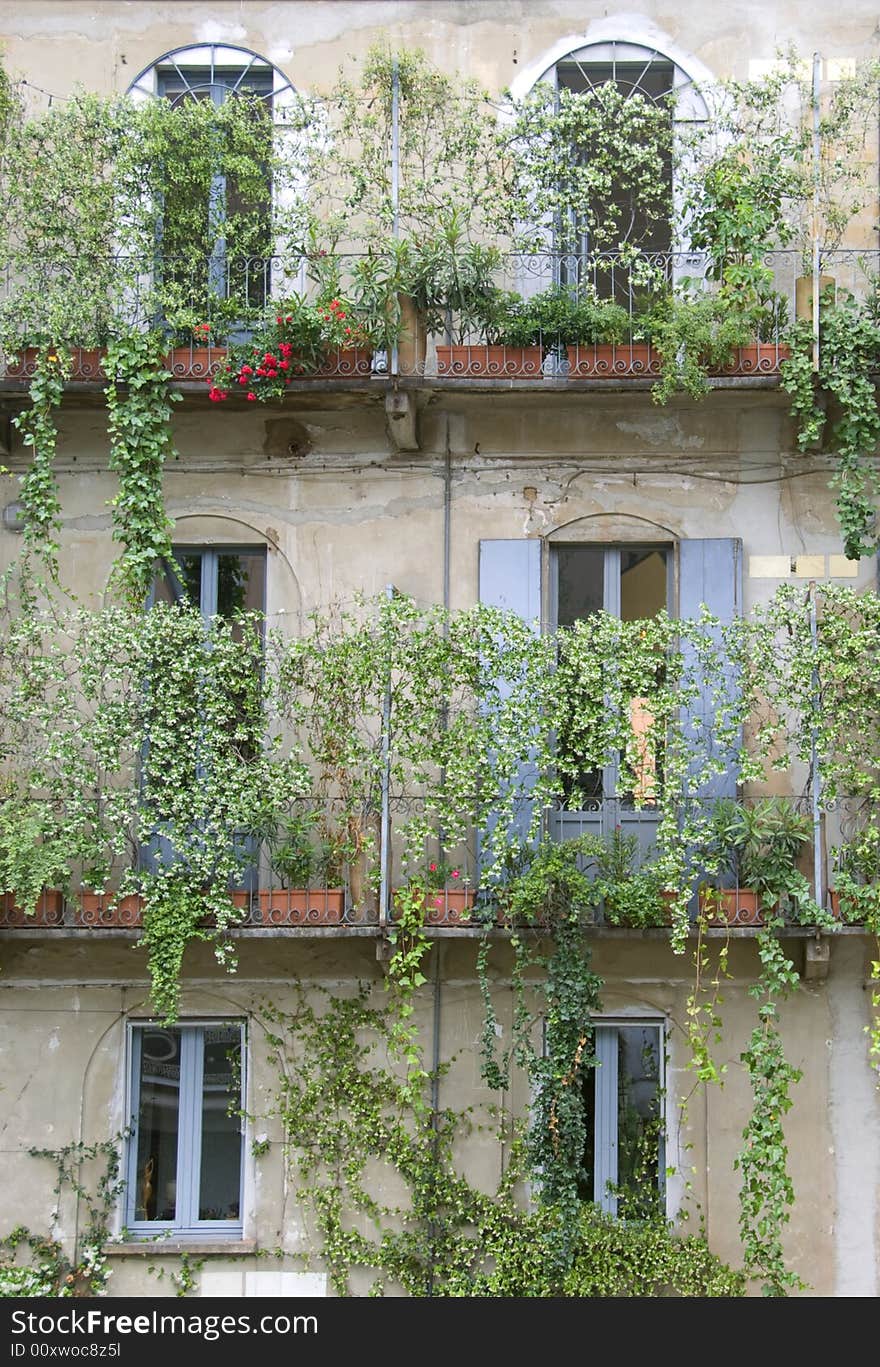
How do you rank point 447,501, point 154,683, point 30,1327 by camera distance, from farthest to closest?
point 447,501
point 154,683
point 30,1327

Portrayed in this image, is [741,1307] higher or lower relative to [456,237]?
lower

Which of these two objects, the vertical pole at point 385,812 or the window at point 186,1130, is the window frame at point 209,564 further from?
the window at point 186,1130

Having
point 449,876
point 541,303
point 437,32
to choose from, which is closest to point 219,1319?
point 449,876

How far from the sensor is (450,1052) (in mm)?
11180

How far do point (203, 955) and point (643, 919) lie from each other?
9.68 ft

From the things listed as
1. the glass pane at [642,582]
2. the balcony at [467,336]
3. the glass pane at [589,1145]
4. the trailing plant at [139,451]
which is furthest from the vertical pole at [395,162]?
the glass pane at [589,1145]

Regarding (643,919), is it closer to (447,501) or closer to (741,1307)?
(741,1307)

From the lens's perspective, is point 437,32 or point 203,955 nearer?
point 203,955

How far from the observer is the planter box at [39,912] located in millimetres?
10945

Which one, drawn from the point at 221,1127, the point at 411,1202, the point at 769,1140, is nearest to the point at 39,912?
the point at 221,1127

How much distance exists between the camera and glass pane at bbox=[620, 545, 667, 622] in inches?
A: 465

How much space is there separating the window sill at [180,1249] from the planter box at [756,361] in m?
6.54

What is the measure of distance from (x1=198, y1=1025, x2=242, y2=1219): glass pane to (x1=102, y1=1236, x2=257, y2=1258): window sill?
9.4 inches

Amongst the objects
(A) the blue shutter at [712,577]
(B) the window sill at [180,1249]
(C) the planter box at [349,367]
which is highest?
(C) the planter box at [349,367]
